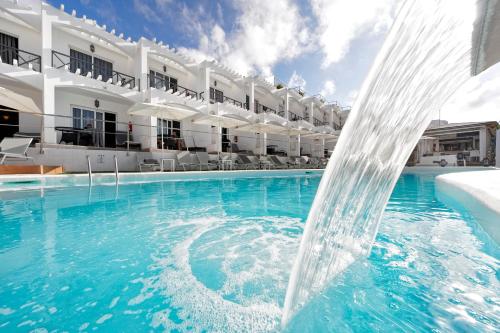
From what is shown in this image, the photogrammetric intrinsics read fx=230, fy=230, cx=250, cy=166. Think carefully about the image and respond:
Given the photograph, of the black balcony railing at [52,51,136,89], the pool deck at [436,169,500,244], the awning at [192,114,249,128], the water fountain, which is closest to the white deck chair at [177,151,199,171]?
the awning at [192,114,249,128]

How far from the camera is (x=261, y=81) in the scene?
18.3 metres

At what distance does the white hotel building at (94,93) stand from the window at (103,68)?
46 mm

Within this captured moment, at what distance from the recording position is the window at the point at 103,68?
37.7 ft

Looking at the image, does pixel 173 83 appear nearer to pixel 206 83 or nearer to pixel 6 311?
pixel 206 83

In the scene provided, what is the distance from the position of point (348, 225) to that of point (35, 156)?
9.93 metres

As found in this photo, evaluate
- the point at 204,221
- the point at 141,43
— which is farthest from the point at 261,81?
the point at 204,221

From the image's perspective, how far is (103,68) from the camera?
11695 mm

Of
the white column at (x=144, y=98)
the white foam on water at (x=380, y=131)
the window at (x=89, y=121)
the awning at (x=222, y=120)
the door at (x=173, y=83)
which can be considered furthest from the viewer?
the door at (x=173, y=83)

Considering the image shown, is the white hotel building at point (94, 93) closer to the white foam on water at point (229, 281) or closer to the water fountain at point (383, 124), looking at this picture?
the white foam on water at point (229, 281)

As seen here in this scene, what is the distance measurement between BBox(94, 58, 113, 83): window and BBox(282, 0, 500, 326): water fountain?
44.3ft

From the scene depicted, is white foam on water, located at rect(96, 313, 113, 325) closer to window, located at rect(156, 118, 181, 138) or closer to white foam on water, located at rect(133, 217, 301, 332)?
white foam on water, located at rect(133, 217, 301, 332)

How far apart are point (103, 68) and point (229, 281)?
13.7m

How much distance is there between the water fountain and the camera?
3.26 feet

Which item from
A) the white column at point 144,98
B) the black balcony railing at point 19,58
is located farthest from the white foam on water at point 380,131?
the black balcony railing at point 19,58
